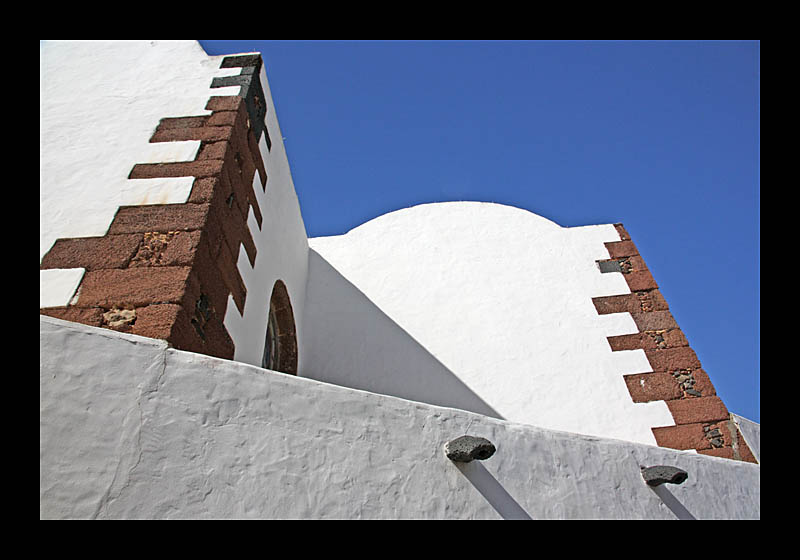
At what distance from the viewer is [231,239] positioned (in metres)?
3.91

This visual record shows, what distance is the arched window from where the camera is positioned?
17.6 feet

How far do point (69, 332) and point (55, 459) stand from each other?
448 mm

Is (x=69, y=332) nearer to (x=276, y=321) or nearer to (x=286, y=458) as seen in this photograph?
(x=286, y=458)

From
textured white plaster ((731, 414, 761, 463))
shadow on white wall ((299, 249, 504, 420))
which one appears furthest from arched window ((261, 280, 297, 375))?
textured white plaster ((731, 414, 761, 463))

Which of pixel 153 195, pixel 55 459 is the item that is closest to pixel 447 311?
pixel 153 195

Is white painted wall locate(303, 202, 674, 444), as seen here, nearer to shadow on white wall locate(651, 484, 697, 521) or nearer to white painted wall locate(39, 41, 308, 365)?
white painted wall locate(39, 41, 308, 365)

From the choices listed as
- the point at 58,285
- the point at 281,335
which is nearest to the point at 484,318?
the point at 281,335

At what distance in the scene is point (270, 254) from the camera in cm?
489

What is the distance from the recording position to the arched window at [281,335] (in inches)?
212

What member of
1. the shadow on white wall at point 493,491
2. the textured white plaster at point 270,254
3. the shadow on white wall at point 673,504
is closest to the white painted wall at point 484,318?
the textured white plaster at point 270,254

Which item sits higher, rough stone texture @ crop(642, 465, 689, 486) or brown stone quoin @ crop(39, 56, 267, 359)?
brown stone quoin @ crop(39, 56, 267, 359)

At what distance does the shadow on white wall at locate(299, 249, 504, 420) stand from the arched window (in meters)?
0.18

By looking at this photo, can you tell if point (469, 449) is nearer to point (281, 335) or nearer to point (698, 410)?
point (698, 410)

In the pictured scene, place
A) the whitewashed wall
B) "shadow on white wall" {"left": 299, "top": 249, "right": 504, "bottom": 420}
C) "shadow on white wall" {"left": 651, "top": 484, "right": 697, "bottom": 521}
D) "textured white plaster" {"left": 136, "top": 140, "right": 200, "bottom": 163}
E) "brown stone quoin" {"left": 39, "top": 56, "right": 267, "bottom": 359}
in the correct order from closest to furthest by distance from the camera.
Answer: "brown stone quoin" {"left": 39, "top": 56, "right": 267, "bottom": 359} → "shadow on white wall" {"left": 651, "top": 484, "right": 697, "bottom": 521} → the whitewashed wall → "textured white plaster" {"left": 136, "top": 140, "right": 200, "bottom": 163} → "shadow on white wall" {"left": 299, "top": 249, "right": 504, "bottom": 420}
